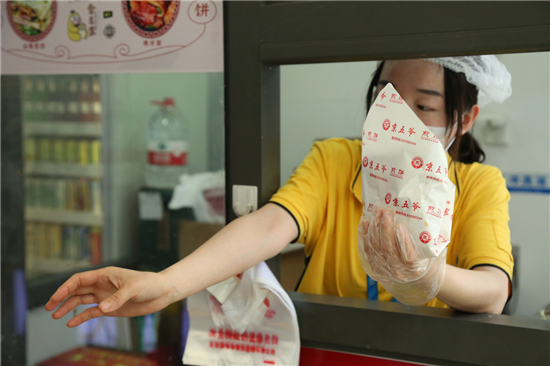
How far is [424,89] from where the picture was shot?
3.65 ft

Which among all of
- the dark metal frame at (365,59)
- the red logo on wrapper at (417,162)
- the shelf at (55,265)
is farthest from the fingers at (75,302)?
the shelf at (55,265)

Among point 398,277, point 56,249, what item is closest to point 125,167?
point 56,249

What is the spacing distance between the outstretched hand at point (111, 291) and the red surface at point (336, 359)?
356 millimetres

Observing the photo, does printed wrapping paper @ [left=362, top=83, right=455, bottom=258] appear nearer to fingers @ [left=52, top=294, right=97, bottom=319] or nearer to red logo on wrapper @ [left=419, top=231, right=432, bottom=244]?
red logo on wrapper @ [left=419, top=231, right=432, bottom=244]

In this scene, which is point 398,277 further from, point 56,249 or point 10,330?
point 56,249

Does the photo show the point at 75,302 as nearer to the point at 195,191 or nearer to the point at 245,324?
the point at 245,324

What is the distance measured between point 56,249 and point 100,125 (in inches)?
31.8

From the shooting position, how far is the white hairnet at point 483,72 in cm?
111

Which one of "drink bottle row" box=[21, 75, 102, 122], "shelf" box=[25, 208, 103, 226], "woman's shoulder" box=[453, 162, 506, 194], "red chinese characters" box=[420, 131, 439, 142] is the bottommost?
"shelf" box=[25, 208, 103, 226]

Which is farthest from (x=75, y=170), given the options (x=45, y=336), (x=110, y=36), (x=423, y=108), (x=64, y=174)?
(x=423, y=108)

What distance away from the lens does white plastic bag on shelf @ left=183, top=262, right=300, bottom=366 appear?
37.7 inches

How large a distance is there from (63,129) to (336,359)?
1.80 m

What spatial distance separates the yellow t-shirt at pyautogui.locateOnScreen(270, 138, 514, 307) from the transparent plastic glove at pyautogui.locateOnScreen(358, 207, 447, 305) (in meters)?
0.29

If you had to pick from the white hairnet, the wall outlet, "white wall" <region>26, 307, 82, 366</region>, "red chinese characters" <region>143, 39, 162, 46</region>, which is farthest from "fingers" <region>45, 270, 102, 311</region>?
the wall outlet
